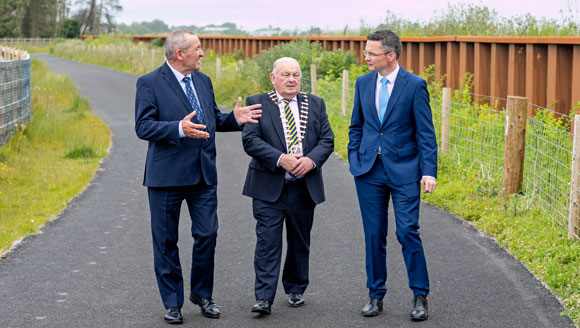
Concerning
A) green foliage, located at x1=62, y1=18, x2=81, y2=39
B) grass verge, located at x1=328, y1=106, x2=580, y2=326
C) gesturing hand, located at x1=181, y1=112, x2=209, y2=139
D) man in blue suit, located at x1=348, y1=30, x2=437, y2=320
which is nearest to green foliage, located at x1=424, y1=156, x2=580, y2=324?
grass verge, located at x1=328, y1=106, x2=580, y2=326

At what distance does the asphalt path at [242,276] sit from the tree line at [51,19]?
105 m

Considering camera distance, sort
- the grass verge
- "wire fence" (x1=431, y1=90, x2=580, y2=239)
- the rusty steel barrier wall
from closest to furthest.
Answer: the grass verge
"wire fence" (x1=431, y1=90, x2=580, y2=239)
the rusty steel barrier wall

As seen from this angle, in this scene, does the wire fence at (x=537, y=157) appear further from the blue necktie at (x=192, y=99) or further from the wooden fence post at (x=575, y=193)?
the blue necktie at (x=192, y=99)

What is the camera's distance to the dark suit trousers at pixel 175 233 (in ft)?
20.1

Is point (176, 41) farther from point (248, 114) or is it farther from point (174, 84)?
point (248, 114)

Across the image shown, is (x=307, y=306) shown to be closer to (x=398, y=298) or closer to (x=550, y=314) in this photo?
(x=398, y=298)

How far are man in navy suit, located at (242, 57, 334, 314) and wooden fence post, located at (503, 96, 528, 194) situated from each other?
470cm

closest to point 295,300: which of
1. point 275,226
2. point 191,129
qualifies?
point 275,226

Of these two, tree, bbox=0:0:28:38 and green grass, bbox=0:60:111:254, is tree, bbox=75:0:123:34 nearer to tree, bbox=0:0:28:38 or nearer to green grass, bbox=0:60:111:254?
tree, bbox=0:0:28:38

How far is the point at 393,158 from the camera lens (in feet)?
20.2

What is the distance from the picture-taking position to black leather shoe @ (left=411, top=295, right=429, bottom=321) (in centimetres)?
600

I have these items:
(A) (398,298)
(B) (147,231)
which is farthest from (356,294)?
(B) (147,231)

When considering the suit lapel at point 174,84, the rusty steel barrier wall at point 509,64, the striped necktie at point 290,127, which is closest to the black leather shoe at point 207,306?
the striped necktie at point 290,127

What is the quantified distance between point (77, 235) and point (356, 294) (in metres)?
3.63
